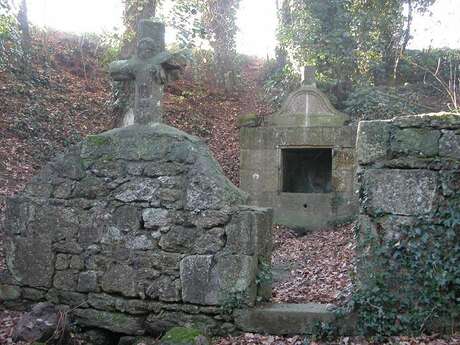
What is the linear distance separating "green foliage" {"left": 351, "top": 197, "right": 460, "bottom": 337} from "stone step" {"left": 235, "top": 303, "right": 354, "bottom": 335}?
0.79 feet

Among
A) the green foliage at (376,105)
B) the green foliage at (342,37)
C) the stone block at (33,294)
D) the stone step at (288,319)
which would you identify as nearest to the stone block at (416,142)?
the stone step at (288,319)

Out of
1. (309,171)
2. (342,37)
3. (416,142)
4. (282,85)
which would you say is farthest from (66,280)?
(282,85)

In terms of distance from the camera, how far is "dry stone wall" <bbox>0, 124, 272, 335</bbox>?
5.24 metres

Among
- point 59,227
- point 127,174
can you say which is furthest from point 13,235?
point 127,174

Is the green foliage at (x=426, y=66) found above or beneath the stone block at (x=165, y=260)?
above

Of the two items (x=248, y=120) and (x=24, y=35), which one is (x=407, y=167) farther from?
(x=24, y=35)

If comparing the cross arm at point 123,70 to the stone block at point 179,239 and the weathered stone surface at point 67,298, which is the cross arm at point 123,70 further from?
the weathered stone surface at point 67,298

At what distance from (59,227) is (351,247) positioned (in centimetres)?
516

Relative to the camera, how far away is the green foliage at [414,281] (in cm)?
478

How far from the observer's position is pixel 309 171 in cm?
1311

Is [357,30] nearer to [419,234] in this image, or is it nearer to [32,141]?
[32,141]

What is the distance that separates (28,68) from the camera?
14.0 meters

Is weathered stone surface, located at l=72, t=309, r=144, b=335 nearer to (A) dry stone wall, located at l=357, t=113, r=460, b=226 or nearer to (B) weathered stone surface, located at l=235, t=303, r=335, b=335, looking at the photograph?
(B) weathered stone surface, located at l=235, t=303, r=335, b=335

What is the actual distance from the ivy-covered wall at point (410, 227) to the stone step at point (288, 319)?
26 centimetres
